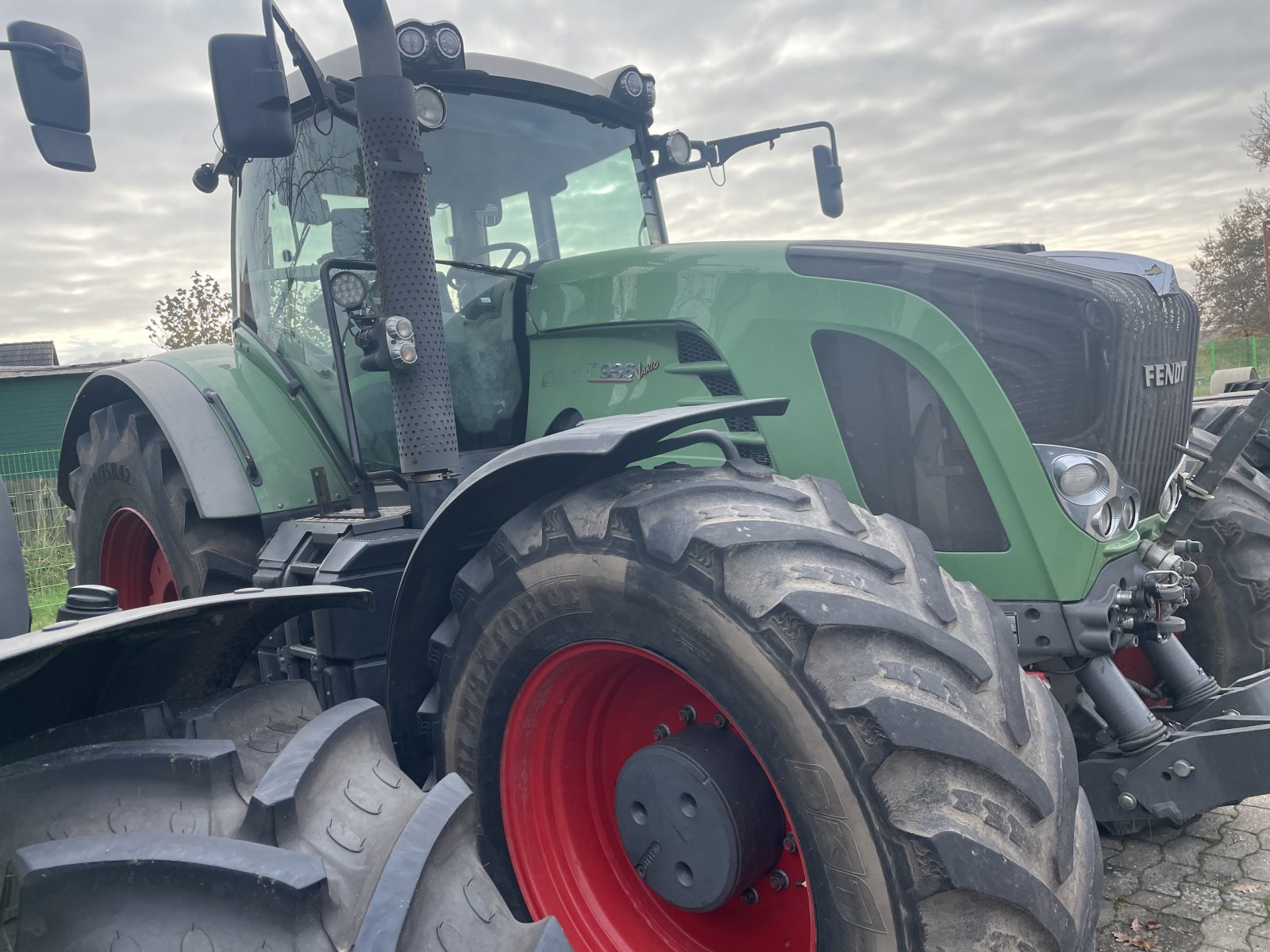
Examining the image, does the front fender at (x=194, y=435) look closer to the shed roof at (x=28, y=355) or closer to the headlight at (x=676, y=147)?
the headlight at (x=676, y=147)

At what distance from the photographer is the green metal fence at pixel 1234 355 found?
20.3 meters

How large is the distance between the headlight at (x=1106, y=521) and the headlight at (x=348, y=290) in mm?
2121

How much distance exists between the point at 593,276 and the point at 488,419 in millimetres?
598

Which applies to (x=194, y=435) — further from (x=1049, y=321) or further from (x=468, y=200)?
(x=1049, y=321)

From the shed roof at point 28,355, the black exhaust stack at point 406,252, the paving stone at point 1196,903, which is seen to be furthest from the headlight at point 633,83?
the shed roof at point 28,355

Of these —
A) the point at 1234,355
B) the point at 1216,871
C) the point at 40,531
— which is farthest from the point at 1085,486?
the point at 1234,355

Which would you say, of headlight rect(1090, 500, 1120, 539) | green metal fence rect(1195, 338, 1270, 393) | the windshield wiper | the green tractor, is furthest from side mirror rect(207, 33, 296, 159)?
green metal fence rect(1195, 338, 1270, 393)

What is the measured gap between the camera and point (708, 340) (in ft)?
8.95

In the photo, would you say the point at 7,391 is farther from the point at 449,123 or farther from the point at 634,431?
the point at 634,431

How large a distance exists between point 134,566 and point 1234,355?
23262 mm

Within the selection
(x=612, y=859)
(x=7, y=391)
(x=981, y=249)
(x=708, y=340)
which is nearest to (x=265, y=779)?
(x=612, y=859)

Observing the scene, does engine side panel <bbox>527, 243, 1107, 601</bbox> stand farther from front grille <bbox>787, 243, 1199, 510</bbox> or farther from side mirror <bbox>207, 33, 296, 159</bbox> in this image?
side mirror <bbox>207, 33, 296, 159</bbox>

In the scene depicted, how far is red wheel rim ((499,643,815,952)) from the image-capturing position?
2.09 meters

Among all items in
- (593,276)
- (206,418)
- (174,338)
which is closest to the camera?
(593,276)
